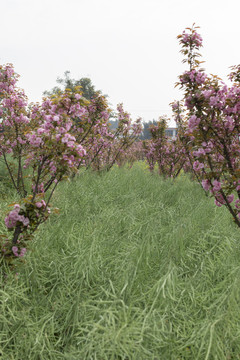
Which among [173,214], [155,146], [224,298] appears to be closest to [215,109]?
[173,214]

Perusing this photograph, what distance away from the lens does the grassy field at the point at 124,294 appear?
1.58 metres

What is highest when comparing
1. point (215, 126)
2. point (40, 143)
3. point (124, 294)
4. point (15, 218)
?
point (215, 126)

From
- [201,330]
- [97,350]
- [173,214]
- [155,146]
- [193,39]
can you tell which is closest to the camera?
[97,350]

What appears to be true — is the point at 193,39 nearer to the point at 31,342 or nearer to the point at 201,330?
the point at 201,330

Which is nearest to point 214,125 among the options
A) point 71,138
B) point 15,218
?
point 71,138

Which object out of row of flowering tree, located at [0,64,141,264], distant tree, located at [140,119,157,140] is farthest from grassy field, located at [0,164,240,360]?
distant tree, located at [140,119,157,140]

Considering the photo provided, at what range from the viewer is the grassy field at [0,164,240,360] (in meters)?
1.58

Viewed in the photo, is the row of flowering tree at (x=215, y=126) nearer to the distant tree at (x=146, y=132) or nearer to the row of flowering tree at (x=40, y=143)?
the row of flowering tree at (x=40, y=143)

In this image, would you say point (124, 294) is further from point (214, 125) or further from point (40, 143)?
point (214, 125)

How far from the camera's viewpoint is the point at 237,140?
343cm

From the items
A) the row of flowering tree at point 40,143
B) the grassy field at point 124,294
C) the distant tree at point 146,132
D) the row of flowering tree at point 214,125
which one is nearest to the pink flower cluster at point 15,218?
the row of flowering tree at point 40,143

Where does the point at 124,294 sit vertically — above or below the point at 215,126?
below

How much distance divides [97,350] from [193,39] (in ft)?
10.9

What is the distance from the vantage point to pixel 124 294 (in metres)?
1.84
